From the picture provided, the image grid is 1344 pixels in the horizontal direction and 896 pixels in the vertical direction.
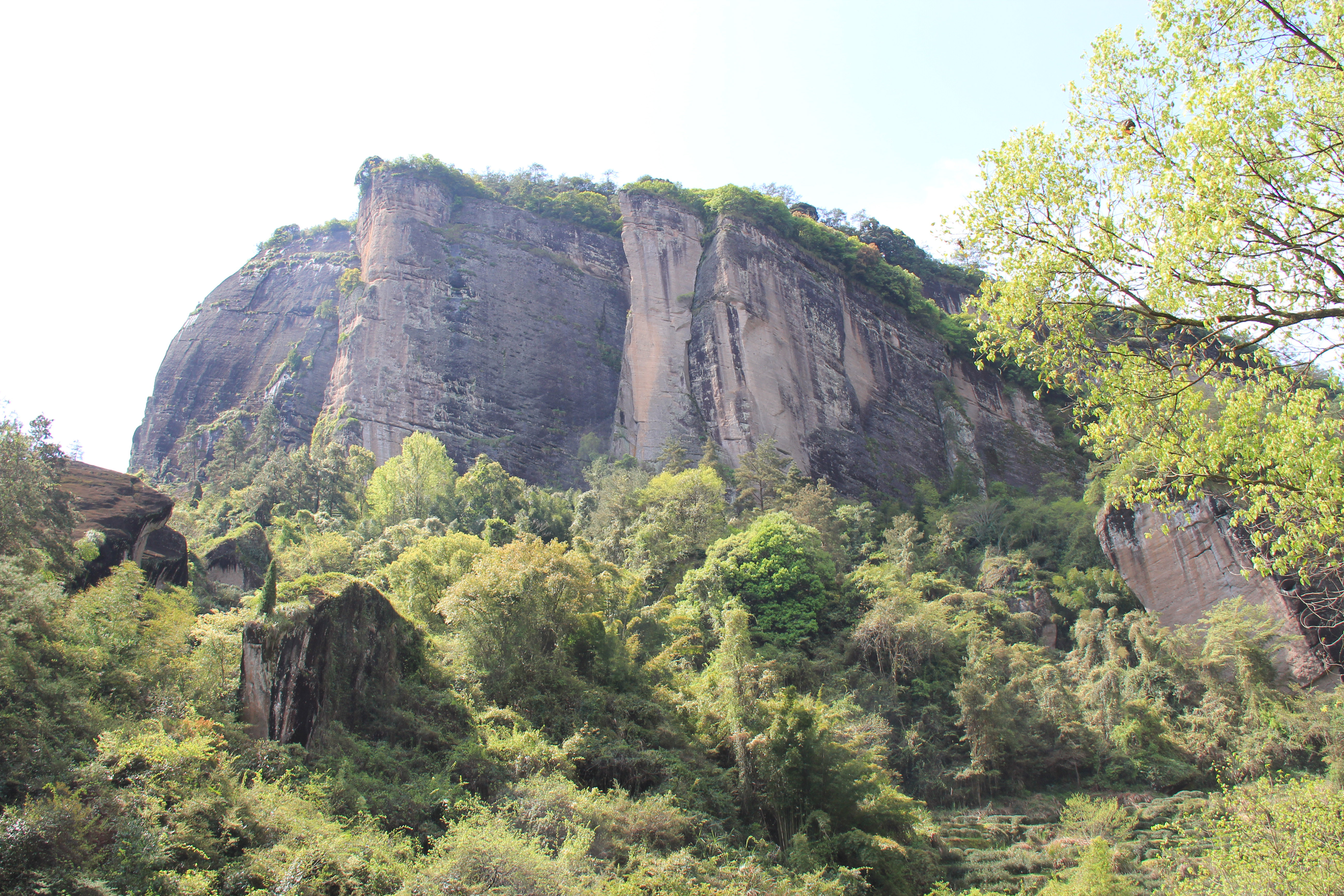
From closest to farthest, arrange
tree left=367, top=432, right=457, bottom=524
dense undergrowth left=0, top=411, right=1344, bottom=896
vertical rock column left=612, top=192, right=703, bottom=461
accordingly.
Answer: dense undergrowth left=0, top=411, right=1344, bottom=896, tree left=367, top=432, right=457, bottom=524, vertical rock column left=612, top=192, right=703, bottom=461

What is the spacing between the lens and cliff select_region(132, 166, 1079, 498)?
42406 mm

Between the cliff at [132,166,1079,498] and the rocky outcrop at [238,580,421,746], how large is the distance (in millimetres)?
24068

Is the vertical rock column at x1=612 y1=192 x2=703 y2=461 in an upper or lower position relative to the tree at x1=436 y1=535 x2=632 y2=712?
upper

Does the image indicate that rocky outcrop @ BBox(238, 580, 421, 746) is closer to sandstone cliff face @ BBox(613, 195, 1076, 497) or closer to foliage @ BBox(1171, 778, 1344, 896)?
foliage @ BBox(1171, 778, 1344, 896)

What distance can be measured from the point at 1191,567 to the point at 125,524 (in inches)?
1175

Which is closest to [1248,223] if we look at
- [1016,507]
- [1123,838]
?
[1123,838]

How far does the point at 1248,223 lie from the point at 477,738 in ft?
48.4

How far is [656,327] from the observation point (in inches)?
1746

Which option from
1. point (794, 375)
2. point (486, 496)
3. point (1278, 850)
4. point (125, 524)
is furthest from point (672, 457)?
point (1278, 850)

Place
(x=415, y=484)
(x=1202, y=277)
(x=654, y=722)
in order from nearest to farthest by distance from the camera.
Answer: (x=1202, y=277), (x=654, y=722), (x=415, y=484)

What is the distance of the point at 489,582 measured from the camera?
19.1 meters

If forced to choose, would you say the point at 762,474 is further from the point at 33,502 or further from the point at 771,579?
the point at 33,502

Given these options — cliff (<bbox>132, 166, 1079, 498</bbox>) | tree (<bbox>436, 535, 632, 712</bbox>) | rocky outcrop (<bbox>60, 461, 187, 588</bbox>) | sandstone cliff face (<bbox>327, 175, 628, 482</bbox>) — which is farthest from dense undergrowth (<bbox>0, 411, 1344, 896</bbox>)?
sandstone cliff face (<bbox>327, 175, 628, 482</bbox>)

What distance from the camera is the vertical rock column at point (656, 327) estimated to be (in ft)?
137
